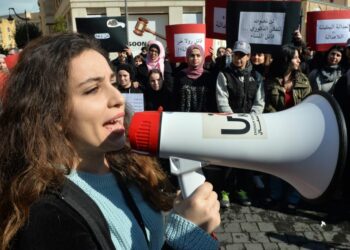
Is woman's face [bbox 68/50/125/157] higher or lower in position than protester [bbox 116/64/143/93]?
higher

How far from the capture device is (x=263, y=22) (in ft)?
14.6

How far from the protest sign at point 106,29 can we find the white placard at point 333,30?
3273mm

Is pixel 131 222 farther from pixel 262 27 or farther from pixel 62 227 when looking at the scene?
pixel 262 27

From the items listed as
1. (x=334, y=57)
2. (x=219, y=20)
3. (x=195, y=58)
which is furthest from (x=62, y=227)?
(x=219, y=20)

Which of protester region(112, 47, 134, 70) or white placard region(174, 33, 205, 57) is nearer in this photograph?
white placard region(174, 33, 205, 57)

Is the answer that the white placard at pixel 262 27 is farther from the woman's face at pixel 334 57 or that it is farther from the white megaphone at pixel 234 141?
the white megaphone at pixel 234 141

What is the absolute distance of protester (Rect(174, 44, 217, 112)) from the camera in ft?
14.2

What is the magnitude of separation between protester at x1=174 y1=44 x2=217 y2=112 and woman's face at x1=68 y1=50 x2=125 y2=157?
3085 millimetres

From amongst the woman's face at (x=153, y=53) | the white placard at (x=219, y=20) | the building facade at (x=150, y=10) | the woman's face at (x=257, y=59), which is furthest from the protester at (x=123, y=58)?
the building facade at (x=150, y=10)

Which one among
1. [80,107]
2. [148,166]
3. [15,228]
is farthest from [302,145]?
[15,228]

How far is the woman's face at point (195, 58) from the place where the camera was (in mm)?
4438

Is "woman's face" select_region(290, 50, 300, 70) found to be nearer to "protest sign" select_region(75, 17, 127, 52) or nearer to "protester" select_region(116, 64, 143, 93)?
"protester" select_region(116, 64, 143, 93)

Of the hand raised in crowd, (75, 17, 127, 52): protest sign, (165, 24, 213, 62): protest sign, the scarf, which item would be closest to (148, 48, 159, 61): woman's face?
(165, 24, 213, 62): protest sign

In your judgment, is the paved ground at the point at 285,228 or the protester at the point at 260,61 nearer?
the paved ground at the point at 285,228
